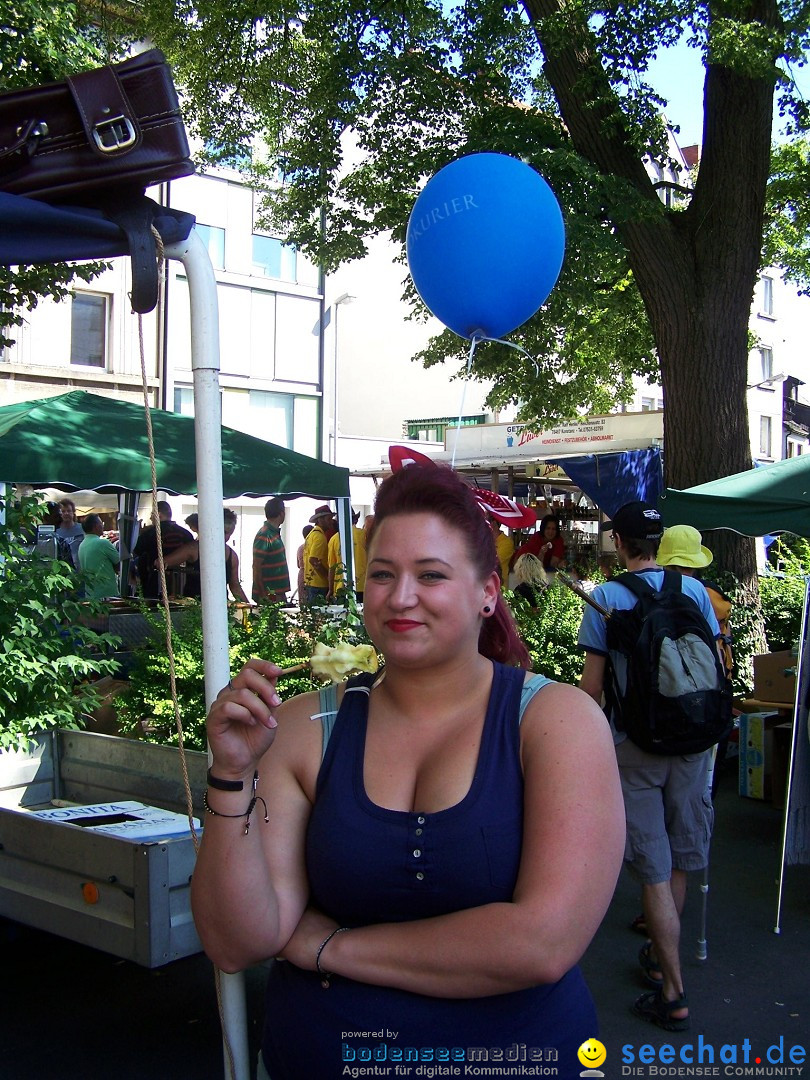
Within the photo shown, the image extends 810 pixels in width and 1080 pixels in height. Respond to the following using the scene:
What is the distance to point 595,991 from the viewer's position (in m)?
3.99

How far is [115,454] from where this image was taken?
7.75 meters

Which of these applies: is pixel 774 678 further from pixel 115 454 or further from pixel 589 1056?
pixel 589 1056

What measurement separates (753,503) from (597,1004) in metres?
3.99

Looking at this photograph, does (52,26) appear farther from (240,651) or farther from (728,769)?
(728,769)

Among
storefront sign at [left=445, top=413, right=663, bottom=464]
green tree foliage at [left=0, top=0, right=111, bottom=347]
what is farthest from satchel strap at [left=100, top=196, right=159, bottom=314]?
storefront sign at [left=445, top=413, right=663, bottom=464]

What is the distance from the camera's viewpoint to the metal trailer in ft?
9.82

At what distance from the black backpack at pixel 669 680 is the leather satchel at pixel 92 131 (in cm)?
247

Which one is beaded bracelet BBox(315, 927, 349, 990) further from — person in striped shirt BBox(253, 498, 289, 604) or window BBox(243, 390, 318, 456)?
window BBox(243, 390, 318, 456)

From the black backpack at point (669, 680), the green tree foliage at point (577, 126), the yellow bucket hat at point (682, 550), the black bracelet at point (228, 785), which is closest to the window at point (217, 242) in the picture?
the green tree foliage at point (577, 126)

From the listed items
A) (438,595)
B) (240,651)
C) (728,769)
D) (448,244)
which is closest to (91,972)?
(240,651)

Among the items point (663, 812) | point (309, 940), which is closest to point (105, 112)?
point (309, 940)

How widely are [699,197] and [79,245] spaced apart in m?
8.93

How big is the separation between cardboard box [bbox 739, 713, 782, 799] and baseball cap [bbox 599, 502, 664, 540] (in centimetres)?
333

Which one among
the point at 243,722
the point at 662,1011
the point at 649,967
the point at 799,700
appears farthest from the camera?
the point at 799,700
